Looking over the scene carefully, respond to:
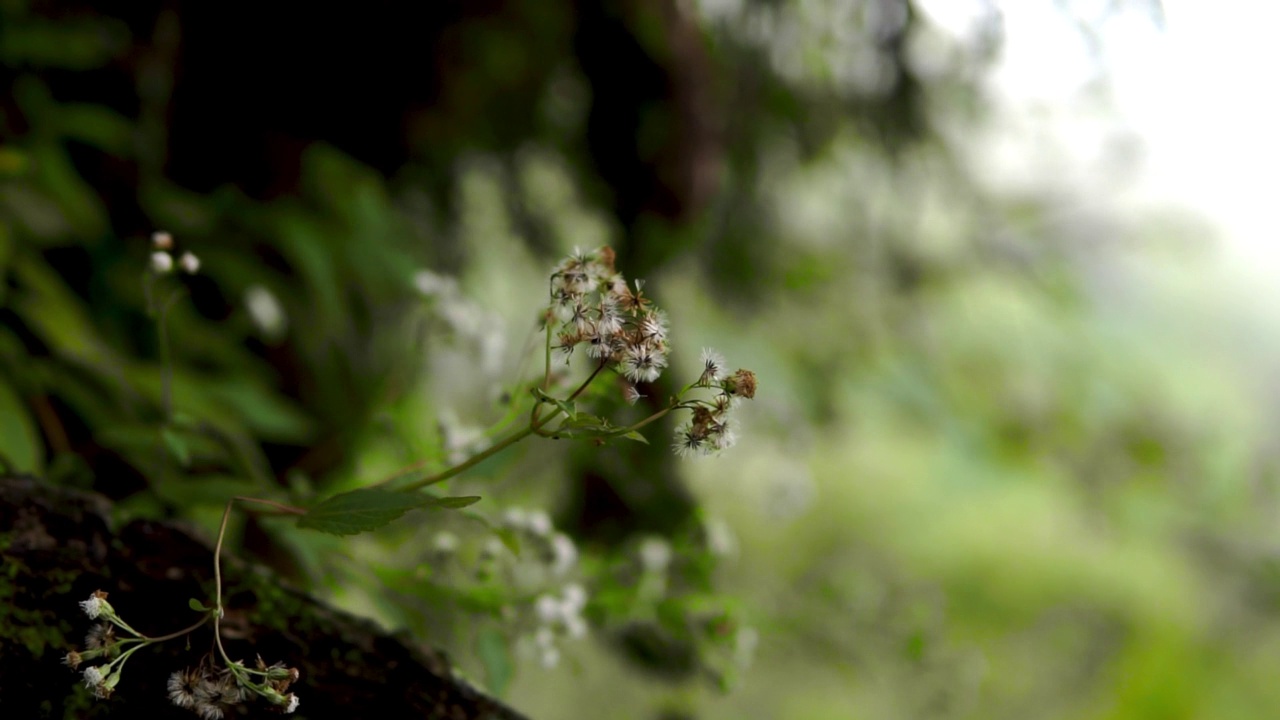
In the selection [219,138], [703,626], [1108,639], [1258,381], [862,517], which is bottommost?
[703,626]

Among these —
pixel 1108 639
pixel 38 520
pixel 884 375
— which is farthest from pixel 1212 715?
pixel 38 520

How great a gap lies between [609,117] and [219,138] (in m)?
0.64

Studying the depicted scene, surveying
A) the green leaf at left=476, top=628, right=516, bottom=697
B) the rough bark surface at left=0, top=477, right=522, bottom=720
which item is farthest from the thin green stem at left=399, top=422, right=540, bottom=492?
the green leaf at left=476, top=628, right=516, bottom=697

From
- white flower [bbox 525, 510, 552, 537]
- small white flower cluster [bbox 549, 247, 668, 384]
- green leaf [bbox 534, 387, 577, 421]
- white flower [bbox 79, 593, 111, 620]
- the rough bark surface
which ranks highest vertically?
white flower [bbox 525, 510, 552, 537]

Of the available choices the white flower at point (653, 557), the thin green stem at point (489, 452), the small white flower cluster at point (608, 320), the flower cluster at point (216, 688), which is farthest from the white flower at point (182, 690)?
the white flower at point (653, 557)

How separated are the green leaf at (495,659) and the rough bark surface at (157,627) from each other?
0.20 m

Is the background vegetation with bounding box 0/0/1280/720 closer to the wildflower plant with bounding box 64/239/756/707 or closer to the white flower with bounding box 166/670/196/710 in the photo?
the wildflower plant with bounding box 64/239/756/707

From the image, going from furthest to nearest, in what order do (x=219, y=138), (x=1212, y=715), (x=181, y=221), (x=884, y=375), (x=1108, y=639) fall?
(x=1108, y=639) → (x=1212, y=715) → (x=884, y=375) → (x=219, y=138) → (x=181, y=221)

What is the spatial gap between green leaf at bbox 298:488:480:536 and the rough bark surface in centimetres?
9

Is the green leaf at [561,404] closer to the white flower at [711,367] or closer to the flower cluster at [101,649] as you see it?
the white flower at [711,367]

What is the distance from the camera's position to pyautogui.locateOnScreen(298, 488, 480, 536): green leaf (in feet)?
1.58

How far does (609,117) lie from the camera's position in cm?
172

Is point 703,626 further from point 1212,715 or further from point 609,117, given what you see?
point 1212,715

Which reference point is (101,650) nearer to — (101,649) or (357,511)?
(101,649)
